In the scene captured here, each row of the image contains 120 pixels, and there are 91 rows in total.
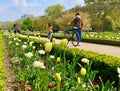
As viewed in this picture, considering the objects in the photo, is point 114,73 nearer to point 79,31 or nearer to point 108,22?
point 79,31

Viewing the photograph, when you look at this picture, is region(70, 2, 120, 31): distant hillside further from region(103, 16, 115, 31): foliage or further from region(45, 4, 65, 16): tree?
region(45, 4, 65, 16): tree

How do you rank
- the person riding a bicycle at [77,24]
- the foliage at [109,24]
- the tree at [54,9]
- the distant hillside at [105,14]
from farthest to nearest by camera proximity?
the tree at [54,9] → the distant hillside at [105,14] → the foliage at [109,24] → the person riding a bicycle at [77,24]

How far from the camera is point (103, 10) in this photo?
292ft

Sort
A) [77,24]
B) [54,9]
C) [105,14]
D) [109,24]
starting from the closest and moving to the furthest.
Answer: [77,24] < [109,24] < [105,14] < [54,9]

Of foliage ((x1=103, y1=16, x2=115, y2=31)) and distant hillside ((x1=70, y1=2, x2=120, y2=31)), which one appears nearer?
foliage ((x1=103, y1=16, x2=115, y2=31))

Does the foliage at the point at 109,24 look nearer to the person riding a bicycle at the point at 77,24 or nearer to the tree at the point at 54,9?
the person riding a bicycle at the point at 77,24

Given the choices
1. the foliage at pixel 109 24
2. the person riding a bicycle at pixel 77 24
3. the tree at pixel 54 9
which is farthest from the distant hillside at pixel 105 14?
the person riding a bicycle at pixel 77 24

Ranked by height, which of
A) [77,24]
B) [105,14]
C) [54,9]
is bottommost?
[54,9]

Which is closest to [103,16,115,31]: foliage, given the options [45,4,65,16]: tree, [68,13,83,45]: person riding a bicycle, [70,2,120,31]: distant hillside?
[70,2,120,31]: distant hillside

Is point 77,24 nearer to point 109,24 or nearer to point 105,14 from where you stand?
point 109,24

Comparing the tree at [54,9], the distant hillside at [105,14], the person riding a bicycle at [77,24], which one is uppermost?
the person riding a bicycle at [77,24]

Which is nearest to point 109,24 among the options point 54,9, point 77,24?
point 77,24

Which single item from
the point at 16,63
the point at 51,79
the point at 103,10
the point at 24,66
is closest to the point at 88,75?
the point at 51,79

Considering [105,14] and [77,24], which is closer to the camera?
[77,24]
